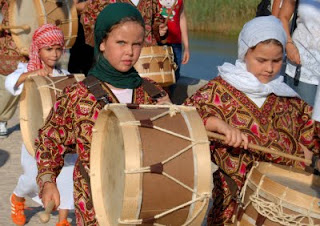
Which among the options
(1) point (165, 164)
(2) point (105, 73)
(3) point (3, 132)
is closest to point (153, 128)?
(1) point (165, 164)

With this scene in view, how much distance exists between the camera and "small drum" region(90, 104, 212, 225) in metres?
2.61

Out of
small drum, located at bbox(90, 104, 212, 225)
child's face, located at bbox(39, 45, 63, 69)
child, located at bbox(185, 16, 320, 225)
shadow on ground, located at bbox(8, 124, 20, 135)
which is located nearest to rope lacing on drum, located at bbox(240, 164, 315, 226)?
small drum, located at bbox(90, 104, 212, 225)

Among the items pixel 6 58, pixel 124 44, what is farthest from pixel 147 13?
pixel 124 44

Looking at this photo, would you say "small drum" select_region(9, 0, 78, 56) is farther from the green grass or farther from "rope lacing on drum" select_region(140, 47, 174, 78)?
the green grass

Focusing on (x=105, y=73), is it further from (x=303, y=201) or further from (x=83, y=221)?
(x=303, y=201)

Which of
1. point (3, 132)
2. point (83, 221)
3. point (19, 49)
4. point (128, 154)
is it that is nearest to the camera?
point (128, 154)

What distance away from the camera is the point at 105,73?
3148 mm

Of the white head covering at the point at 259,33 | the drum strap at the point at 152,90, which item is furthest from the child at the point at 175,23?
the drum strap at the point at 152,90

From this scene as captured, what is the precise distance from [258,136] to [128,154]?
0.90 metres

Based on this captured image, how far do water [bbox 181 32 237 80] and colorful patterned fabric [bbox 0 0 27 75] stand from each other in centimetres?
491

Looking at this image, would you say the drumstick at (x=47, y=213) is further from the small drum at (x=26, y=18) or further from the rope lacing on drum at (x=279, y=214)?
the small drum at (x=26, y=18)

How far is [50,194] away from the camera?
9.76 feet

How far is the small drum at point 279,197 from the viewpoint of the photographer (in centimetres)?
275

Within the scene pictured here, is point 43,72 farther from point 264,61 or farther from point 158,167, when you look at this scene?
point 158,167
